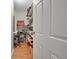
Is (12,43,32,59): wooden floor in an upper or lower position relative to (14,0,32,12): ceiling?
lower

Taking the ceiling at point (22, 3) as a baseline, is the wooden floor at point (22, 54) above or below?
below

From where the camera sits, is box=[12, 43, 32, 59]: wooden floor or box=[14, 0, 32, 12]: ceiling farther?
box=[14, 0, 32, 12]: ceiling

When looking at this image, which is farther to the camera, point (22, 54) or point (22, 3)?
point (22, 3)

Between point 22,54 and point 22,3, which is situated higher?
point 22,3

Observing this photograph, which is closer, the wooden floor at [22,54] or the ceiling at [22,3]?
the wooden floor at [22,54]
